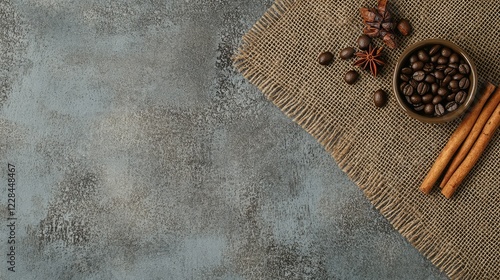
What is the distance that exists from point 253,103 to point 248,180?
0.35 meters

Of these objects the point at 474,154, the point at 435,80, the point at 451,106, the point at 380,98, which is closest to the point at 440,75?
the point at 435,80

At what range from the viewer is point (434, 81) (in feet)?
6.75

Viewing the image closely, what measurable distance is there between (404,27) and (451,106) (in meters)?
0.39

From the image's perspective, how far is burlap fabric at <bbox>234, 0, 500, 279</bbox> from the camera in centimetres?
217

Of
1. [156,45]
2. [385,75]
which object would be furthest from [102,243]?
[385,75]

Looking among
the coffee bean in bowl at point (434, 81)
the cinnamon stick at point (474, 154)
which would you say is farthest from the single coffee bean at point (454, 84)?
the cinnamon stick at point (474, 154)

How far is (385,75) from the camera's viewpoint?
2.22 metres

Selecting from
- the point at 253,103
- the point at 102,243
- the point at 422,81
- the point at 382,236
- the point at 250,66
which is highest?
the point at 250,66

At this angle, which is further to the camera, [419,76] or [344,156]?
[344,156]

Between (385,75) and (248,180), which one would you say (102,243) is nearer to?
(248,180)

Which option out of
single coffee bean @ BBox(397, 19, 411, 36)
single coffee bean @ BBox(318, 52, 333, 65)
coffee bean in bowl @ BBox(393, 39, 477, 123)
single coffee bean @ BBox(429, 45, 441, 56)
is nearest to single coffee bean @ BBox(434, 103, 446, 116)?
coffee bean in bowl @ BBox(393, 39, 477, 123)

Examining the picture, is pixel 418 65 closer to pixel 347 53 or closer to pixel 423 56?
pixel 423 56

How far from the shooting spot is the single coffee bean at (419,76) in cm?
205

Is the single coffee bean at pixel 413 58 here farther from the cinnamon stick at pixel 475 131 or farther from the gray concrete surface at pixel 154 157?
the gray concrete surface at pixel 154 157
